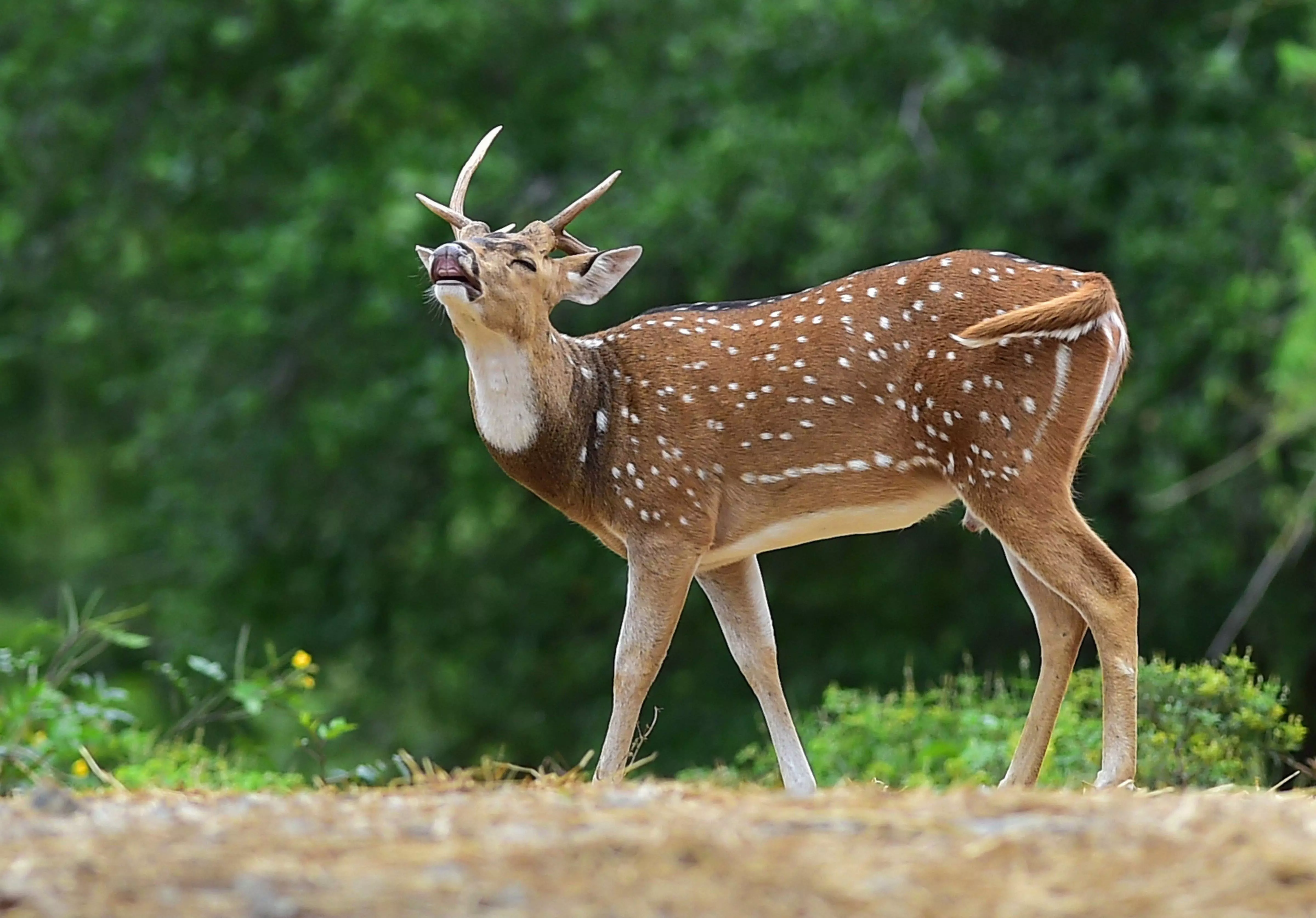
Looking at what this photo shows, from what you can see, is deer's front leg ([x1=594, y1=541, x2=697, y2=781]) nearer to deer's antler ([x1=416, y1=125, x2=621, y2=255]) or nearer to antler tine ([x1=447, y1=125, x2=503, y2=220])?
deer's antler ([x1=416, y1=125, x2=621, y2=255])

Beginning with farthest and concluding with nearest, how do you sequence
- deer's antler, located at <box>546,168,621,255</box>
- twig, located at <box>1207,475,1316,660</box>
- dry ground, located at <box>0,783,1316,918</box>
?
twig, located at <box>1207,475,1316,660</box>
deer's antler, located at <box>546,168,621,255</box>
dry ground, located at <box>0,783,1316,918</box>

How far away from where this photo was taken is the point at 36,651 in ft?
26.3

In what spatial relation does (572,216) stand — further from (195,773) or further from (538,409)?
(195,773)

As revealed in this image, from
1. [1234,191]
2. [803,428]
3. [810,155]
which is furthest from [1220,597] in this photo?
[803,428]

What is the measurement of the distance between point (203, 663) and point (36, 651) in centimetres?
85

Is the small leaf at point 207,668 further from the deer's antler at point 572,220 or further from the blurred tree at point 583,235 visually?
the blurred tree at point 583,235

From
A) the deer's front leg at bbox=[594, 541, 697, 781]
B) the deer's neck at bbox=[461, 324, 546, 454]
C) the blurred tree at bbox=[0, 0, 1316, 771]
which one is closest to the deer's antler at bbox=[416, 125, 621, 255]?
the deer's neck at bbox=[461, 324, 546, 454]

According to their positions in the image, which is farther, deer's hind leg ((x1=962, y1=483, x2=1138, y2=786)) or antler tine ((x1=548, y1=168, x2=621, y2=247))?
antler tine ((x1=548, y1=168, x2=621, y2=247))

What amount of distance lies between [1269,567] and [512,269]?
24.8 ft

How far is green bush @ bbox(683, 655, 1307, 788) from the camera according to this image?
23.3 feet

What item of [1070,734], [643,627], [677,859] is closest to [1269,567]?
[1070,734]

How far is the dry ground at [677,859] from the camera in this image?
3328 mm

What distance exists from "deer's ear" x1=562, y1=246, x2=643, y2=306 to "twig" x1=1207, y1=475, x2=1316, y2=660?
5727 mm

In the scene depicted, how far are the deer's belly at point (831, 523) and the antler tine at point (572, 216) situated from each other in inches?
44.5
